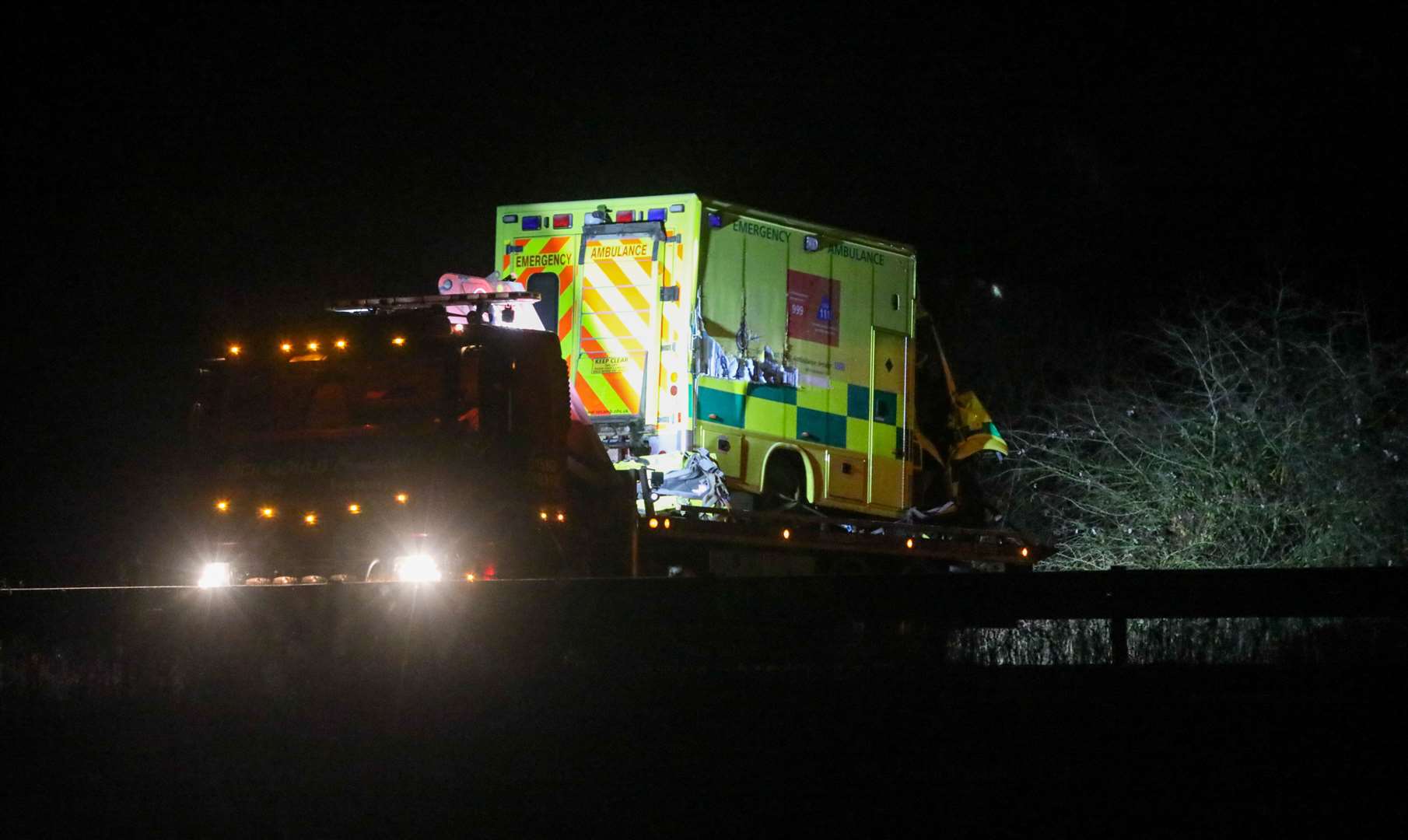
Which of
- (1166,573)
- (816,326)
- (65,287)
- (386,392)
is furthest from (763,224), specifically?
(65,287)

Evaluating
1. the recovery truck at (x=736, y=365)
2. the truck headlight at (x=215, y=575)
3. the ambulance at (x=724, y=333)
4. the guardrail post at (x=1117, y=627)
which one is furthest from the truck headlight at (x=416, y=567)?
the guardrail post at (x=1117, y=627)

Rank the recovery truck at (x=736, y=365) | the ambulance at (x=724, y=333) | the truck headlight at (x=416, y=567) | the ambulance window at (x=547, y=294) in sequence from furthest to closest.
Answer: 1. the ambulance window at (x=547, y=294)
2. the ambulance at (x=724, y=333)
3. the recovery truck at (x=736, y=365)
4. the truck headlight at (x=416, y=567)

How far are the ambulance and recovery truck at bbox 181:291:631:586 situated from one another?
1755 mm

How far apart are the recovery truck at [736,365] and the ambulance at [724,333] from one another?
0.01m

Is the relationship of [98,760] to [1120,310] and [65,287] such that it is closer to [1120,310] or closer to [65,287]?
[65,287]

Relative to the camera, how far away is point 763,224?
45.2ft

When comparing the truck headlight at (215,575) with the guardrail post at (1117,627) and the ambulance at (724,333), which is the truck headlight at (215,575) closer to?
the ambulance at (724,333)

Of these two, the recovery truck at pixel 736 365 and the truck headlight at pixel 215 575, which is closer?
the truck headlight at pixel 215 575

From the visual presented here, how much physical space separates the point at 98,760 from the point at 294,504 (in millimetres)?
3107

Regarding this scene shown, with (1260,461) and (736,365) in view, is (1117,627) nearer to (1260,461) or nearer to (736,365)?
(736,365)

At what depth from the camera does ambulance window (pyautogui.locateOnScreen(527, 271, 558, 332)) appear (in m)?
13.4

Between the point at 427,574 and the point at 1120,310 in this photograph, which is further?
the point at 1120,310

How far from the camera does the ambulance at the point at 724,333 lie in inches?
515

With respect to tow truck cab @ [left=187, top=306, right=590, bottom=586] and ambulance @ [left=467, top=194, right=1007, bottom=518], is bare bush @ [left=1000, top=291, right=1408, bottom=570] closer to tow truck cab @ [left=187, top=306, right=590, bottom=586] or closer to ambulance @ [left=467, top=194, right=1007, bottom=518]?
ambulance @ [left=467, top=194, right=1007, bottom=518]
